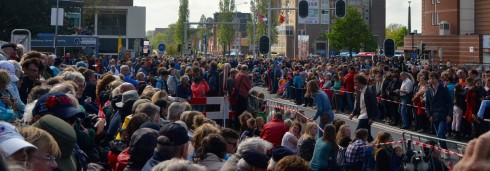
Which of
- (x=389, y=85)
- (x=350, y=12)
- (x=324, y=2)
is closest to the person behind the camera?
(x=389, y=85)

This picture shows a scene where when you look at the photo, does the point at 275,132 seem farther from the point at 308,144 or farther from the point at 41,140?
the point at 41,140

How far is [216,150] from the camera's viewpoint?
7.34 metres

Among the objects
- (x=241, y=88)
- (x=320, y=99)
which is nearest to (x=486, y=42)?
(x=241, y=88)

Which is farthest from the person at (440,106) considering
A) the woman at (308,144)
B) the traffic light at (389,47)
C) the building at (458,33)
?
the building at (458,33)

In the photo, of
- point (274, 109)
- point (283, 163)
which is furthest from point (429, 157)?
point (274, 109)

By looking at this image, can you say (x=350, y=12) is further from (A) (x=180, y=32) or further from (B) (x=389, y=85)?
(A) (x=180, y=32)

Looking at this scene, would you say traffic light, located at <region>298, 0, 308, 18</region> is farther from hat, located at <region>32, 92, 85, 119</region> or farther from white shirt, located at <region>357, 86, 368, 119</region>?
hat, located at <region>32, 92, 85, 119</region>

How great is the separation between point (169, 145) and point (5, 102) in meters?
2.71

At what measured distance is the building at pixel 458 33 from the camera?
69438mm

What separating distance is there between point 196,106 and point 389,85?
752 cm

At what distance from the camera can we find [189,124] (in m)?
10.2

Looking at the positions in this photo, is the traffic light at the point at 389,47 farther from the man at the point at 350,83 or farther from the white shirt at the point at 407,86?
the white shirt at the point at 407,86

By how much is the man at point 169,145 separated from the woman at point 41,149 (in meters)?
1.66

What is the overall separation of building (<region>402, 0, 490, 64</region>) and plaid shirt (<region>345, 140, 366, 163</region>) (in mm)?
58246
